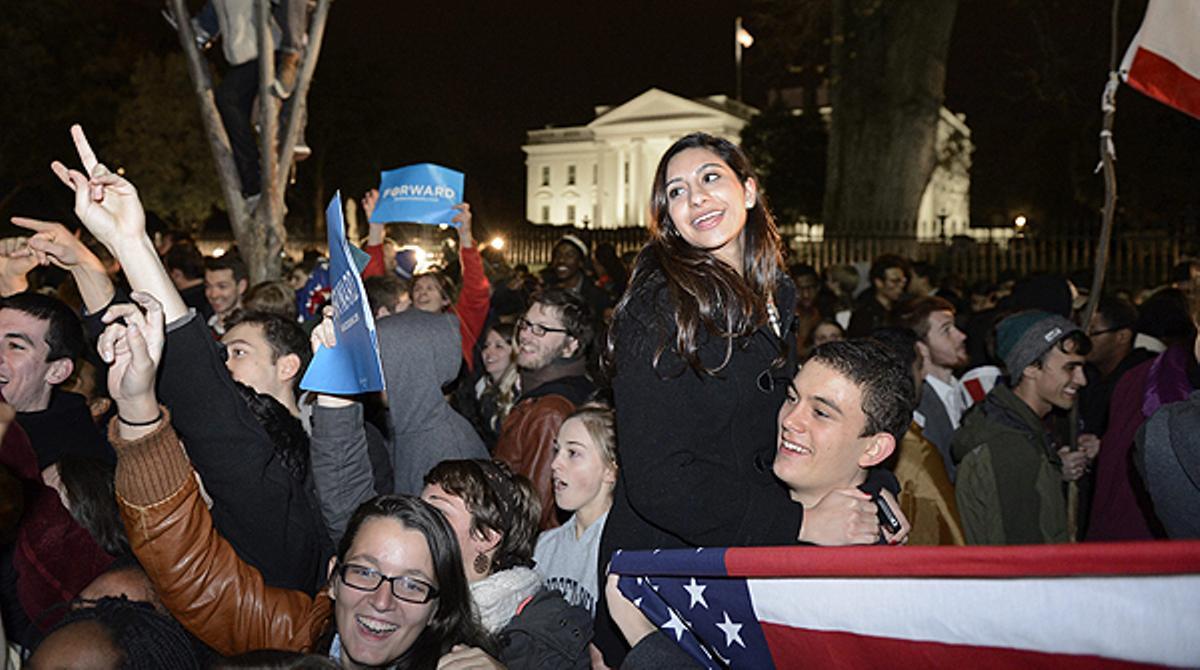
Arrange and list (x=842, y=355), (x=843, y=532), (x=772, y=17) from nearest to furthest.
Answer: (x=843, y=532) < (x=842, y=355) < (x=772, y=17)

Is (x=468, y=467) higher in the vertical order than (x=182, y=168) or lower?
lower

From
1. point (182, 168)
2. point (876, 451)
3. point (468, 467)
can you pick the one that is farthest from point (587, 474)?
point (182, 168)

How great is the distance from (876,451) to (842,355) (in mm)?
279

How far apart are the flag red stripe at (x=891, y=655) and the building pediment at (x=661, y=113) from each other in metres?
84.0

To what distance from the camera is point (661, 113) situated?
89.4m

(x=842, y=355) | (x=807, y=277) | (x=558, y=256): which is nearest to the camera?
(x=842, y=355)

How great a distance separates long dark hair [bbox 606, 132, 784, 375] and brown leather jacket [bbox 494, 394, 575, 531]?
5.98ft

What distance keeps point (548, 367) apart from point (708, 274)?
2.60m

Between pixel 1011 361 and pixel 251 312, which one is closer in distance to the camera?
pixel 251 312

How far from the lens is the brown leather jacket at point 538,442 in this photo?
14.6 feet

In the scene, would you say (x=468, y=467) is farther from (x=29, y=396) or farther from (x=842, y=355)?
(x=29, y=396)

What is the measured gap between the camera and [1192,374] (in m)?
3.70

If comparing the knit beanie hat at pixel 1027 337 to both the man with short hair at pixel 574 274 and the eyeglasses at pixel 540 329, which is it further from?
the man with short hair at pixel 574 274

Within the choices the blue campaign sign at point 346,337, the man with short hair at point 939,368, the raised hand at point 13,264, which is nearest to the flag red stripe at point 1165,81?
the man with short hair at point 939,368
